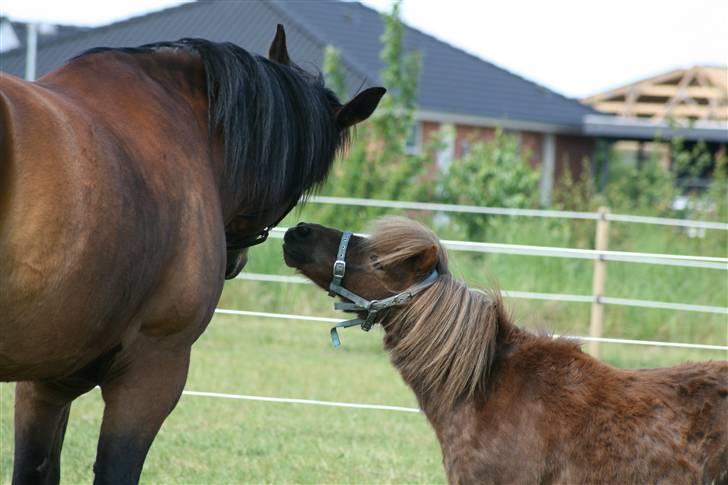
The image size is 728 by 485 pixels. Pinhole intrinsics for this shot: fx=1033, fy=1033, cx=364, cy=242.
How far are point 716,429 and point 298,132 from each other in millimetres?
1812

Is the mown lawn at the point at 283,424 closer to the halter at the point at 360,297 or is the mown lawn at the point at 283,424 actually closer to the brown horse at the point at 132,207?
the halter at the point at 360,297

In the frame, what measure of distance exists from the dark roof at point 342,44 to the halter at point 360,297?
835 inches

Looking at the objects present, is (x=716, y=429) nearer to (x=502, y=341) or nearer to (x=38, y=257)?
(x=502, y=341)

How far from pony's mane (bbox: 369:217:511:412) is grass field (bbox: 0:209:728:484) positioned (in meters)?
0.36

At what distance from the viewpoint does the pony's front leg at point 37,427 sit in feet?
11.1

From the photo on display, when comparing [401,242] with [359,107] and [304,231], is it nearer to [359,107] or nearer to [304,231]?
[304,231]

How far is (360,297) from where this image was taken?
3896 millimetres

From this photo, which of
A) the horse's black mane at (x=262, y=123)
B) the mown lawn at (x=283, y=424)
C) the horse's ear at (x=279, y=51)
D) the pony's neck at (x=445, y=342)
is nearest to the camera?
the horse's black mane at (x=262, y=123)

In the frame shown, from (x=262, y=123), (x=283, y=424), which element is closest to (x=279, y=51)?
(x=262, y=123)

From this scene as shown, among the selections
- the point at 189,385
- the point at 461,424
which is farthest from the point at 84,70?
the point at 189,385

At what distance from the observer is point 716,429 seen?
3609 millimetres

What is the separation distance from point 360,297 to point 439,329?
A: 0.34 metres

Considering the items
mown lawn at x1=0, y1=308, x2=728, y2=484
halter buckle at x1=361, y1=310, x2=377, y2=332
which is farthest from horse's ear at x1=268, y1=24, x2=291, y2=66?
mown lawn at x1=0, y1=308, x2=728, y2=484

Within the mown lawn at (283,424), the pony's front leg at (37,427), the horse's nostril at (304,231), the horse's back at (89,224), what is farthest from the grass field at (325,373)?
the pony's front leg at (37,427)
